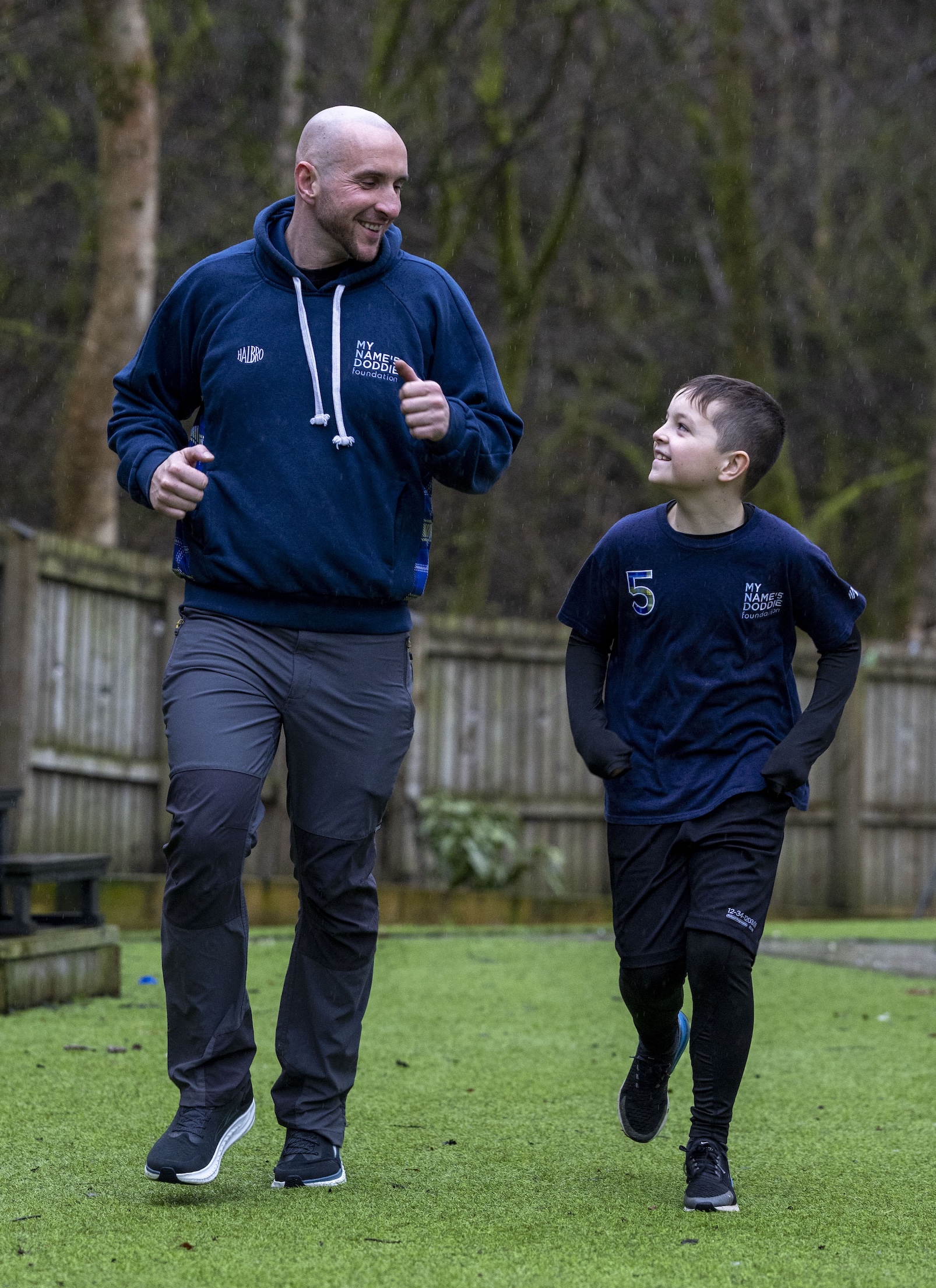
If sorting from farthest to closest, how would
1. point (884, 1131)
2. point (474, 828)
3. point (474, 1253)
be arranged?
point (474, 828)
point (884, 1131)
point (474, 1253)

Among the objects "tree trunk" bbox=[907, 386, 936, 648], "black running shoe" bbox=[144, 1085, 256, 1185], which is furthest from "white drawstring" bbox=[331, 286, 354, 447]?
"tree trunk" bbox=[907, 386, 936, 648]

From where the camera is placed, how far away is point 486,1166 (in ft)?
12.1

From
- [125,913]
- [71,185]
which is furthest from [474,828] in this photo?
[71,185]

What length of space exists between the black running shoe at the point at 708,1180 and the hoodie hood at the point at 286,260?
6.16ft

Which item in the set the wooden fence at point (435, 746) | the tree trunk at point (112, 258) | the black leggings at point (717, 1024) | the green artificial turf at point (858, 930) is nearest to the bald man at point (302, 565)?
the black leggings at point (717, 1024)

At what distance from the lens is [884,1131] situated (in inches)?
164

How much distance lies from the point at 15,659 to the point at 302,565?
18.0 feet

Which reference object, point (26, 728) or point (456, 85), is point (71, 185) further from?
point (26, 728)

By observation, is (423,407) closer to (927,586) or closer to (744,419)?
(744,419)

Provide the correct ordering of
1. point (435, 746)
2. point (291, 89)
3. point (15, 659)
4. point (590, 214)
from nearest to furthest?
point (15, 659)
point (435, 746)
point (291, 89)
point (590, 214)

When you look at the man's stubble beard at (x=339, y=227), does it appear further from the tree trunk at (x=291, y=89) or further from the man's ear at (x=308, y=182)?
the tree trunk at (x=291, y=89)

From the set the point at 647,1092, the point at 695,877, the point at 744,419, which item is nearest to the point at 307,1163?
the point at 647,1092

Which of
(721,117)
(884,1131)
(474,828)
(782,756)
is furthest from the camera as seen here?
(721,117)

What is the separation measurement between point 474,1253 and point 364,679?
115 cm
